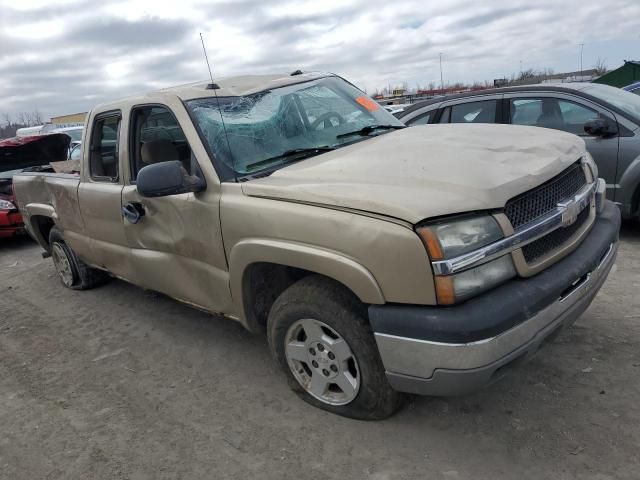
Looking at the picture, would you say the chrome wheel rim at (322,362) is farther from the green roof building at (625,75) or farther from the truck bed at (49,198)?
the green roof building at (625,75)

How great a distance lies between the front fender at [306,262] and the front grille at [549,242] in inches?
29.2

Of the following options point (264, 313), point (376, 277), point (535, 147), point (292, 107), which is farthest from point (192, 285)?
point (535, 147)

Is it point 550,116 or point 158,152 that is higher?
point 158,152

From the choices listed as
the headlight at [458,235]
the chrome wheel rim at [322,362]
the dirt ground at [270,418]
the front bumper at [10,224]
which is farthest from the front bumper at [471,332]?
the front bumper at [10,224]

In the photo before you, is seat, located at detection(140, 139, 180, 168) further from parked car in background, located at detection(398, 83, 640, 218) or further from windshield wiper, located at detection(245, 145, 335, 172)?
parked car in background, located at detection(398, 83, 640, 218)

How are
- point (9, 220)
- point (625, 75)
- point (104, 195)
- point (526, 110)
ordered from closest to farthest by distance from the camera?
point (104, 195) → point (526, 110) → point (9, 220) → point (625, 75)

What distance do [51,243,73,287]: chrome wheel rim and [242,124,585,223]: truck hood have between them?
3671mm

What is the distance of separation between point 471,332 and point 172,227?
85.2 inches

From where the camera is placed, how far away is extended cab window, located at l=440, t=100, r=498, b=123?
21.1ft

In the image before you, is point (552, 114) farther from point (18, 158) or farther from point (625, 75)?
point (625, 75)

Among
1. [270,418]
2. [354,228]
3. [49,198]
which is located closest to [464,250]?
[354,228]

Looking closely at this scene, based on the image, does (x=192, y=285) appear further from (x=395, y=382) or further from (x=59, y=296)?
(x=59, y=296)

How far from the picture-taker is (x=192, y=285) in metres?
3.60

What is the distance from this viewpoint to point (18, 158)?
848cm
